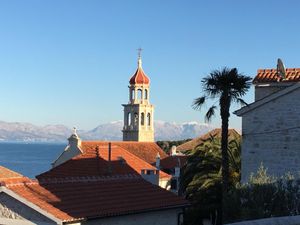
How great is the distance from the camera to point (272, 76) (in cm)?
2277

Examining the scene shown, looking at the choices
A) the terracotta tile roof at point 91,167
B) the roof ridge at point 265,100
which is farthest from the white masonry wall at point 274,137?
the terracotta tile roof at point 91,167

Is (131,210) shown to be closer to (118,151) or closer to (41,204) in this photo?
(41,204)

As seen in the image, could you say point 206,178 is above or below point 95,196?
above

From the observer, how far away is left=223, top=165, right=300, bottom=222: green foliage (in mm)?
14383

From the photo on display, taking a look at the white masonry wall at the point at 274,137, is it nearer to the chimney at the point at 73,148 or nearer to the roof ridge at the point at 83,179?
the roof ridge at the point at 83,179

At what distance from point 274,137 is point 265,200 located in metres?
5.39

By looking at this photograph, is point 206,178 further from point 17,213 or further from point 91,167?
point 17,213

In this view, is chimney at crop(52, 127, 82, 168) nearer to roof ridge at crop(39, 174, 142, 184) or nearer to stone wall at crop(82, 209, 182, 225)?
roof ridge at crop(39, 174, 142, 184)

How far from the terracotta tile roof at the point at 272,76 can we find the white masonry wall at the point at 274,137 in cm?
290

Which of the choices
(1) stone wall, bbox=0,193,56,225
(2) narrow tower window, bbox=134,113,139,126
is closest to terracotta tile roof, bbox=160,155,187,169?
(2) narrow tower window, bbox=134,113,139,126

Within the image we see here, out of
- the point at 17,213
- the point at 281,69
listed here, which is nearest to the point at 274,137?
the point at 281,69

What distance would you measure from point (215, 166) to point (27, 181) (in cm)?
1350

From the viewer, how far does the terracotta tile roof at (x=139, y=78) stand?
239 feet

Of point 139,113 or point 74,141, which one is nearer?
point 74,141
